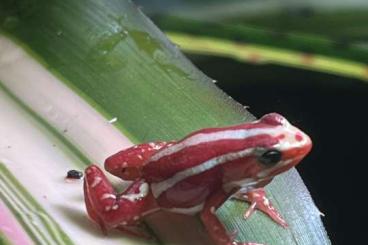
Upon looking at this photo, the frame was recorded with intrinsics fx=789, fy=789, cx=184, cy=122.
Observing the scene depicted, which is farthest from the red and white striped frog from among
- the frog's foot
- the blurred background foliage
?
the blurred background foliage

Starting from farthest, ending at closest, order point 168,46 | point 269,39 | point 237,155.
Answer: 1. point 269,39
2. point 168,46
3. point 237,155

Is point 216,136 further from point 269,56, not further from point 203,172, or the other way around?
point 269,56

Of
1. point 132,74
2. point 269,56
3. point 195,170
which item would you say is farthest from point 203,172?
point 269,56

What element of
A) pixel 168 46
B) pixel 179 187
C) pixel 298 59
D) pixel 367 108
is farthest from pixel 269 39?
pixel 179 187

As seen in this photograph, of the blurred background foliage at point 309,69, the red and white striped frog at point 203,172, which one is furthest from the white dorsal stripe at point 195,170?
the blurred background foliage at point 309,69

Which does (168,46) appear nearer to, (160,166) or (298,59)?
(160,166)
